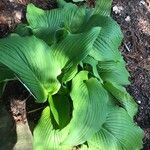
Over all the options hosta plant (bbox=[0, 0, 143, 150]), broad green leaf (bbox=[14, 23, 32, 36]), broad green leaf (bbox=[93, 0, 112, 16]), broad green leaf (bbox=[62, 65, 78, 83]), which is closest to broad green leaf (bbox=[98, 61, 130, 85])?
hosta plant (bbox=[0, 0, 143, 150])

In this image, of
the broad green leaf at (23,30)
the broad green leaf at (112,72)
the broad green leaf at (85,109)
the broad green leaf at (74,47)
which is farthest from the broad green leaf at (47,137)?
the broad green leaf at (23,30)

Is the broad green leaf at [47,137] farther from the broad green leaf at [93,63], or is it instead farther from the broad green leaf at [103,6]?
the broad green leaf at [103,6]

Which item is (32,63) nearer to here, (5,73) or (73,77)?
(5,73)

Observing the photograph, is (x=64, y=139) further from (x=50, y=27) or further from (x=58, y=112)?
(x=50, y=27)

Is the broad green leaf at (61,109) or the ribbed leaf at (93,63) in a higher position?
the ribbed leaf at (93,63)

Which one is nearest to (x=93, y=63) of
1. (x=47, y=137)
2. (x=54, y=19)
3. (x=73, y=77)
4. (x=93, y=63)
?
(x=93, y=63)

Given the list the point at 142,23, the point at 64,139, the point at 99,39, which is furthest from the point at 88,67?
the point at 142,23

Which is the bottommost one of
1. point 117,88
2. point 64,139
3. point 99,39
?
point 64,139
